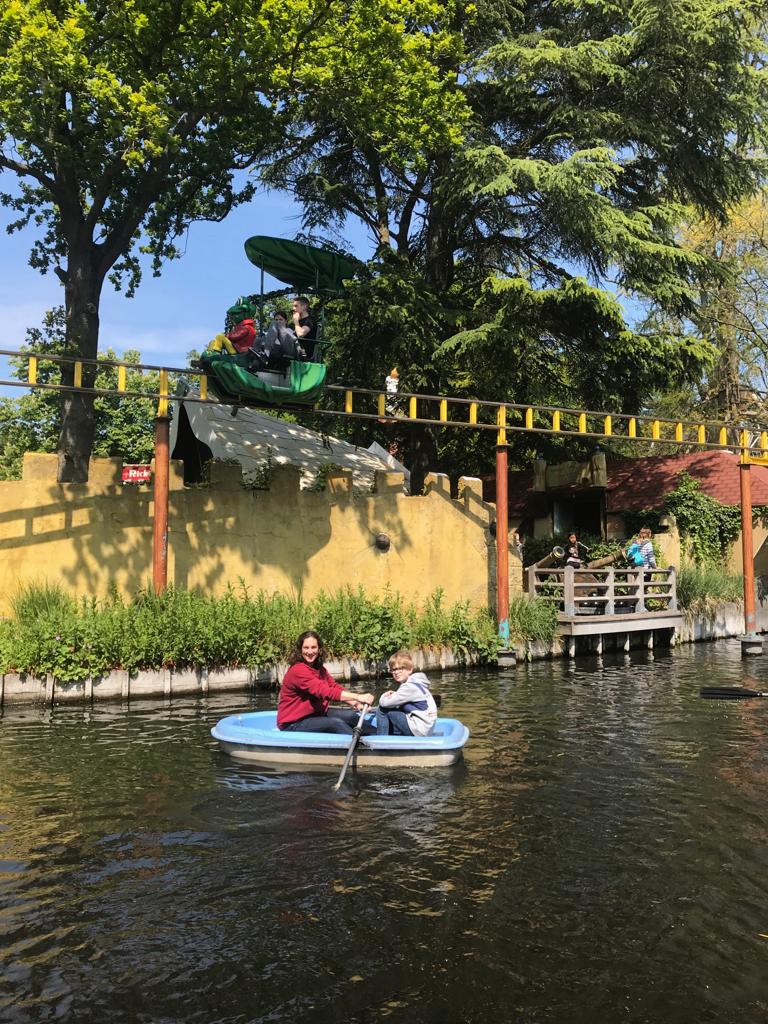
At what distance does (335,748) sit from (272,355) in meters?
7.74

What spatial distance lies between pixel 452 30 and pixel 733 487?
15.4 metres

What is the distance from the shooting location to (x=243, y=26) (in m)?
16.3

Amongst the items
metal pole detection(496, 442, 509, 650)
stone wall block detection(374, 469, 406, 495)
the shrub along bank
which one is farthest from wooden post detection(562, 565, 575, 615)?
stone wall block detection(374, 469, 406, 495)

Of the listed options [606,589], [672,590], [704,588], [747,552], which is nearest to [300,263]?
[606,589]

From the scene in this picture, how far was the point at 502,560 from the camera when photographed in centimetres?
1784

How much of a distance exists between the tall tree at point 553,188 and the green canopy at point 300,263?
18.7 ft

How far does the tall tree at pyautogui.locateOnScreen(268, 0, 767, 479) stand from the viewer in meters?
20.4

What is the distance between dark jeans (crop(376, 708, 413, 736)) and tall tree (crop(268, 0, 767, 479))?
13.2m

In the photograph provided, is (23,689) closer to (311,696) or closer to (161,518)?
(161,518)

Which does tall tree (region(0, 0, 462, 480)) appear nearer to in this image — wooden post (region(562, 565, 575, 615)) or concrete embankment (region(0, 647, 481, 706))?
concrete embankment (region(0, 647, 481, 706))

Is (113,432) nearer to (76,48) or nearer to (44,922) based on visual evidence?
(76,48)

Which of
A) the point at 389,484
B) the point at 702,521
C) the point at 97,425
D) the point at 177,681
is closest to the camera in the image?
the point at 177,681

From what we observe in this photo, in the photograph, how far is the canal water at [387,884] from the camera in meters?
4.80

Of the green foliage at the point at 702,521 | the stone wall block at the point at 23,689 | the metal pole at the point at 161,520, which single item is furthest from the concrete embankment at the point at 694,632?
the stone wall block at the point at 23,689
